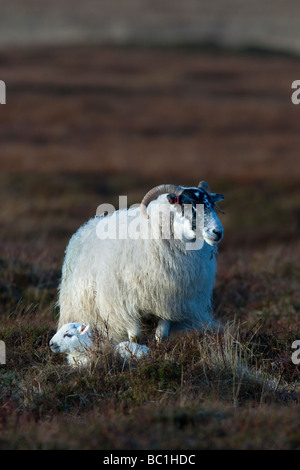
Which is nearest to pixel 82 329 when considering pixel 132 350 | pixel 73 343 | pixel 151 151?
pixel 73 343

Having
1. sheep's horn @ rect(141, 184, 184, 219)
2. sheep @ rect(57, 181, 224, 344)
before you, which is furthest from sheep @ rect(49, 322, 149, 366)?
sheep's horn @ rect(141, 184, 184, 219)

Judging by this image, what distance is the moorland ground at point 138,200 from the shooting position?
18.7 ft

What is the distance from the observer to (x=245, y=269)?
11664 mm

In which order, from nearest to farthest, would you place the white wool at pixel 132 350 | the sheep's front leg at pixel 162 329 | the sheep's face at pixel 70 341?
1. the white wool at pixel 132 350
2. the sheep's face at pixel 70 341
3. the sheep's front leg at pixel 162 329

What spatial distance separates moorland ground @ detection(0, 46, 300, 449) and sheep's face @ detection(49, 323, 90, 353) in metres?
0.21

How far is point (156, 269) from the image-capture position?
775 centimetres

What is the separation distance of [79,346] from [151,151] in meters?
26.0

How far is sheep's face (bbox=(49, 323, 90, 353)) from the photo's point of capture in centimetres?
734

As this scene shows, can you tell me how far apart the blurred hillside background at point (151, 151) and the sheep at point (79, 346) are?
214 millimetres

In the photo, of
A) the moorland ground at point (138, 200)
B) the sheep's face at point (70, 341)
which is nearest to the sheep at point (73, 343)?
the sheep's face at point (70, 341)

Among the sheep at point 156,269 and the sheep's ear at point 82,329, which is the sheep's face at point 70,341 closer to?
the sheep's ear at point 82,329
